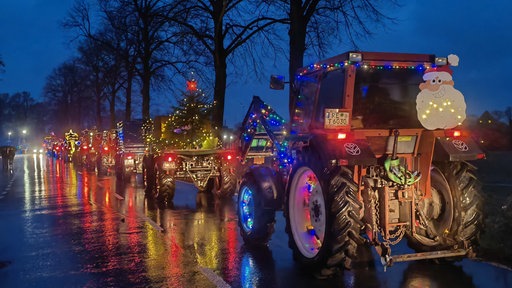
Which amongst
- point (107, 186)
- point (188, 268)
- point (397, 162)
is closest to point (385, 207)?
point (397, 162)

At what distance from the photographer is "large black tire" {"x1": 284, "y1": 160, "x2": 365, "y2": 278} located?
239 inches

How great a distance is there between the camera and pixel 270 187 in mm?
7824

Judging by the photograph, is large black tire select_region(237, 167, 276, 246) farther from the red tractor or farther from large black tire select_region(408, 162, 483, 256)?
large black tire select_region(408, 162, 483, 256)

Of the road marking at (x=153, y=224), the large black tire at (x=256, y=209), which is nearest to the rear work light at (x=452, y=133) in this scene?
the large black tire at (x=256, y=209)

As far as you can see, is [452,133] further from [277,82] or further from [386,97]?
[277,82]

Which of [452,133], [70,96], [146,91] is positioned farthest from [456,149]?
[70,96]

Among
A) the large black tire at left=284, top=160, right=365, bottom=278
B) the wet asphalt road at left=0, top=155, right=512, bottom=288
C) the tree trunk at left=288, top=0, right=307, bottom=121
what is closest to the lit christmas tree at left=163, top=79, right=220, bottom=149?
the tree trunk at left=288, top=0, right=307, bottom=121

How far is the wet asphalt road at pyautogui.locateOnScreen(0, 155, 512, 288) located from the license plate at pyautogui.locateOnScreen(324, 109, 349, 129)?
191 cm

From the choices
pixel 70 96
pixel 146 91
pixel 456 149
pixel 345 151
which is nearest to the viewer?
pixel 345 151

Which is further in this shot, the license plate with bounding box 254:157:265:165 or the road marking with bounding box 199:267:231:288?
the license plate with bounding box 254:157:265:165

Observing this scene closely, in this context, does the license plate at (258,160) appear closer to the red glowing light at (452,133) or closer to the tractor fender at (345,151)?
the tractor fender at (345,151)

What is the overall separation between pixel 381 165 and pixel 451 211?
113 cm

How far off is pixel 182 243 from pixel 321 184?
3474mm

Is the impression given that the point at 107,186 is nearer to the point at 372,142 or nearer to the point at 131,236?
the point at 131,236
